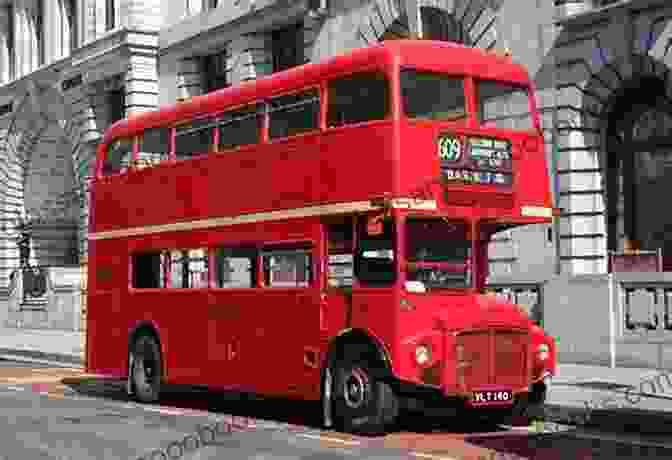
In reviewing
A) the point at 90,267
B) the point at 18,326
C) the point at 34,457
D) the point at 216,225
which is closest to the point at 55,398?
the point at 90,267

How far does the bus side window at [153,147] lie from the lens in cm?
1667

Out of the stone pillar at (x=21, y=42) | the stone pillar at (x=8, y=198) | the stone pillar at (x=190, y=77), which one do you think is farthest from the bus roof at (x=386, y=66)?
the stone pillar at (x=8, y=198)

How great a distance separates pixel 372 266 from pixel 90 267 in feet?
23.9

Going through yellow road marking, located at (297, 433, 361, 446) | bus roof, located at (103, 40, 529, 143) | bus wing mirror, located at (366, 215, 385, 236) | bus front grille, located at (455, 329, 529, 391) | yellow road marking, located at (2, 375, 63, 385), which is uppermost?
bus roof, located at (103, 40, 529, 143)

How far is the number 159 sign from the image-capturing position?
12.7 m

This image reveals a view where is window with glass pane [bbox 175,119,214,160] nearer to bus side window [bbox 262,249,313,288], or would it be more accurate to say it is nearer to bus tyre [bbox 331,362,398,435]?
bus side window [bbox 262,249,313,288]

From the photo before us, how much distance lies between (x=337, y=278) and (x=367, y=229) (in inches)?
38.4

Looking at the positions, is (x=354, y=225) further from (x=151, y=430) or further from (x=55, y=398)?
(x=55, y=398)

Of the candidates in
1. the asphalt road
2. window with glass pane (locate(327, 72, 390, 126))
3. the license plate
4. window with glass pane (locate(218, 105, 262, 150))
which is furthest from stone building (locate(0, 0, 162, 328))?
the license plate

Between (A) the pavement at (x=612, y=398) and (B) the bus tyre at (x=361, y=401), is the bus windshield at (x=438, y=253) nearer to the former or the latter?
(B) the bus tyre at (x=361, y=401)

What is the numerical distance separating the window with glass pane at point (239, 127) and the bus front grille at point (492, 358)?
13.6 ft

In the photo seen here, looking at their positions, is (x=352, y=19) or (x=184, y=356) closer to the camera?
(x=184, y=356)

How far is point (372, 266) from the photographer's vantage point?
12781mm

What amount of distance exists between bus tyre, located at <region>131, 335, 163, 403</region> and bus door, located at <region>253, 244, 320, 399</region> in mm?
2824
